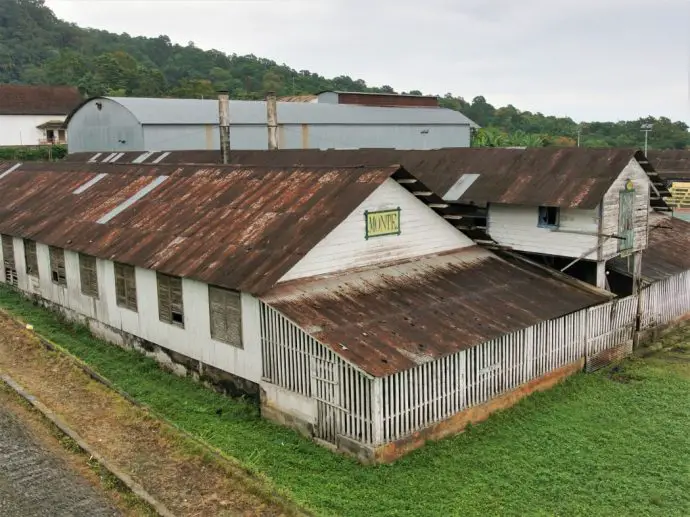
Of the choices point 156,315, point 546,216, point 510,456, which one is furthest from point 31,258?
point 510,456

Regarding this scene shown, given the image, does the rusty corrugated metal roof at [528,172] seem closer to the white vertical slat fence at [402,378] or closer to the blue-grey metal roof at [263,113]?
the white vertical slat fence at [402,378]

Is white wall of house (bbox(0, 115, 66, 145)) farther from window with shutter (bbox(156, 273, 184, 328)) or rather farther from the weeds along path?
window with shutter (bbox(156, 273, 184, 328))

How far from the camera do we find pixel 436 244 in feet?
57.4

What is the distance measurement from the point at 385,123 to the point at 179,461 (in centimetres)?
4508

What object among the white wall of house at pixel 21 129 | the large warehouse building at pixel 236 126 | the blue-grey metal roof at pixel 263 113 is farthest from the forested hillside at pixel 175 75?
the white wall of house at pixel 21 129

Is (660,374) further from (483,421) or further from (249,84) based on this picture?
(249,84)

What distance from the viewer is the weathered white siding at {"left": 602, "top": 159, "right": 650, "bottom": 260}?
1853 centimetres

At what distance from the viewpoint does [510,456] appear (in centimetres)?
1246

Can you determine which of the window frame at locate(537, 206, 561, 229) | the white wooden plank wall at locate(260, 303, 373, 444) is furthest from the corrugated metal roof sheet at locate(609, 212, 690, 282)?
the white wooden plank wall at locate(260, 303, 373, 444)

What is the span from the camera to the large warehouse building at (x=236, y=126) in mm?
42719

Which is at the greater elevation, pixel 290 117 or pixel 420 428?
pixel 290 117

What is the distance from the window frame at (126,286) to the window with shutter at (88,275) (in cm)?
124

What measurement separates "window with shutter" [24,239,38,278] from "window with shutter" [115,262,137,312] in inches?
228

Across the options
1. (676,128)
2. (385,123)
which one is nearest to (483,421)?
(385,123)
